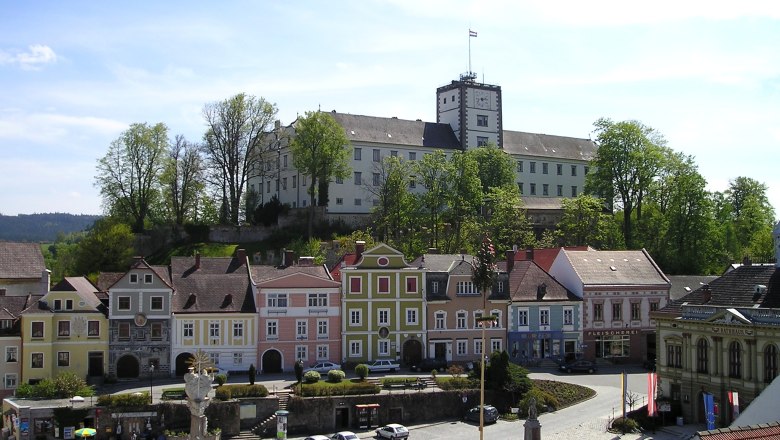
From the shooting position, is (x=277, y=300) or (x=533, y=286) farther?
(x=533, y=286)

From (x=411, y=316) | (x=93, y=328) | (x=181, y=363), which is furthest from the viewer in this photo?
(x=411, y=316)

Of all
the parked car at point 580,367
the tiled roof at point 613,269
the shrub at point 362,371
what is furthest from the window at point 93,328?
the tiled roof at point 613,269

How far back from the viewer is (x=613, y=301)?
219 feet

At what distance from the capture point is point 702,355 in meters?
47.8

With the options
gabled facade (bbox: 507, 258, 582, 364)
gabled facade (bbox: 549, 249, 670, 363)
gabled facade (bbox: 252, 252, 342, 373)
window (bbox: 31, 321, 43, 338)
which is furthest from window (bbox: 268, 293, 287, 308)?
gabled facade (bbox: 549, 249, 670, 363)

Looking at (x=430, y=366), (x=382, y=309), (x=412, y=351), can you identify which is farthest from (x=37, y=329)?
(x=430, y=366)

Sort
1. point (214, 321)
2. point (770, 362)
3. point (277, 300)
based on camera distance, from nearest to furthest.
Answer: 1. point (770, 362)
2. point (214, 321)
3. point (277, 300)

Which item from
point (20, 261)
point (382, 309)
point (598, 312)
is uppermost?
point (20, 261)

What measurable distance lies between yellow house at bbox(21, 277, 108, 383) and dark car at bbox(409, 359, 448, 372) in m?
20.4

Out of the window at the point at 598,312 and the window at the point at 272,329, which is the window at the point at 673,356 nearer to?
the window at the point at 598,312

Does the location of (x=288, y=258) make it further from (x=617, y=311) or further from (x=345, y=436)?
(x=617, y=311)

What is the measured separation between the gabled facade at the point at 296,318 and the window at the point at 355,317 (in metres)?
0.85

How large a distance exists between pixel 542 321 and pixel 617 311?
621 cm

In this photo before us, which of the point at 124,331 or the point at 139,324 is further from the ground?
the point at 139,324
